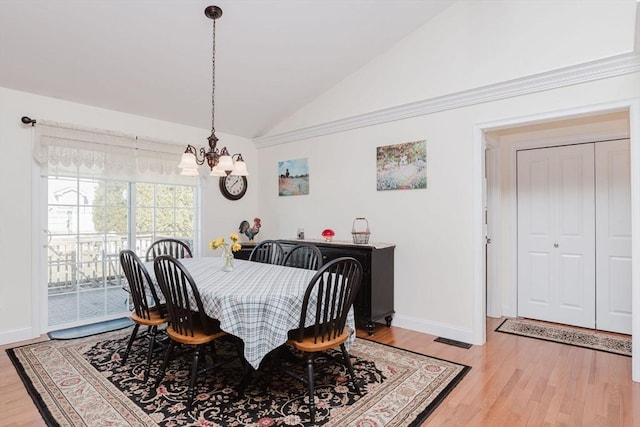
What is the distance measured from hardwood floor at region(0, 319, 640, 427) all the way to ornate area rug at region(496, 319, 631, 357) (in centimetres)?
17

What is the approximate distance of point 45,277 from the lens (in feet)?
11.7

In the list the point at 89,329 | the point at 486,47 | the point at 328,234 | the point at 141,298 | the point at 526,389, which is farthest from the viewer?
the point at 328,234

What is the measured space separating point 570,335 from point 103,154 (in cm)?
519

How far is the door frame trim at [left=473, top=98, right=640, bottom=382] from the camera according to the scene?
2559 mm

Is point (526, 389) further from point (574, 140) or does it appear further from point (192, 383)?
point (574, 140)

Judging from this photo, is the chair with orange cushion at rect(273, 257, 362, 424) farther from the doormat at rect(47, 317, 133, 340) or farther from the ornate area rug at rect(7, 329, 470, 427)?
the doormat at rect(47, 317, 133, 340)

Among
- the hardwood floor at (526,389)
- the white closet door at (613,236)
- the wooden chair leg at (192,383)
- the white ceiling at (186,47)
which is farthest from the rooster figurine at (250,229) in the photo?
the white closet door at (613,236)

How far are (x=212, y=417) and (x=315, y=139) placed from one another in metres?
3.41

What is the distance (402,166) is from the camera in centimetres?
383

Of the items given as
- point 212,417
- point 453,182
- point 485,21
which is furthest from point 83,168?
point 485,21

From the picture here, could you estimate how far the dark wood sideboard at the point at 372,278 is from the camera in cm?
353

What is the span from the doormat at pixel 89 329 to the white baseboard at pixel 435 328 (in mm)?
2948

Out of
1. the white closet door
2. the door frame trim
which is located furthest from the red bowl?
the white closet door

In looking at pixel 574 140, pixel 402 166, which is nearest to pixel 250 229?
pixel 402 166
